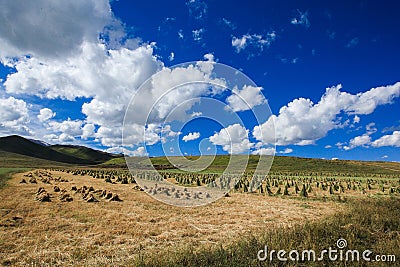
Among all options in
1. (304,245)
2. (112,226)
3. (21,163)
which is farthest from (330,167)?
(21,163)

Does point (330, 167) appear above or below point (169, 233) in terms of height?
above

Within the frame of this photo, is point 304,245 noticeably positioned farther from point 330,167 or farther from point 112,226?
point 330,167

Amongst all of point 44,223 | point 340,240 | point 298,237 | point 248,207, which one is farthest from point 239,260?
point 248,207

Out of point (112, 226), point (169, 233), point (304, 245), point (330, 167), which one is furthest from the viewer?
point (330, 167)

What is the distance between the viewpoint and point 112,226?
474 inches

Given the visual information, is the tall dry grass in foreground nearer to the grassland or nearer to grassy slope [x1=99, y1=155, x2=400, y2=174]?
the grassland

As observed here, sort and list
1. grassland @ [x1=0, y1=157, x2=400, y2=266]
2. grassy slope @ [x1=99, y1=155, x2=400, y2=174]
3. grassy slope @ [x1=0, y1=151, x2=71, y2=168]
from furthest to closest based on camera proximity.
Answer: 1. grassy slope @ [x1=0, y1=151, x2=71, y2=168]
2. grassy slope @ [x1=99, y1=155, x2=400, y2=174]
3. grassland @ [x1=0, y1=157, x2=400, y2=266]

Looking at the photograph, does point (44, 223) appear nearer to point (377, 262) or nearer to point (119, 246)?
point (119, 246)

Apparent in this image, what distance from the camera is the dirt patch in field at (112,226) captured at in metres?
8.58

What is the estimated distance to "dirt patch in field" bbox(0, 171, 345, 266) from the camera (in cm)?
858

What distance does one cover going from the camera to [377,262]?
6.40 m

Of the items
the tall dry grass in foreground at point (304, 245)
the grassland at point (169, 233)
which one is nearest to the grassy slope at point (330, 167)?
the grassland at point (169, 233)

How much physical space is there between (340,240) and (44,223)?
13067 mm

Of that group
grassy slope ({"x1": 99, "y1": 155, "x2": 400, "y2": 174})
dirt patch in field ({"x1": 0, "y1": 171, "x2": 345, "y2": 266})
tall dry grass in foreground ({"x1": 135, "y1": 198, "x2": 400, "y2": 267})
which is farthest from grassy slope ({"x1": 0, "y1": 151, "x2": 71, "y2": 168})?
tall dry grass in foreground ({"x1": 135, "y1": 198, "x2": 400, "y2": 267})
